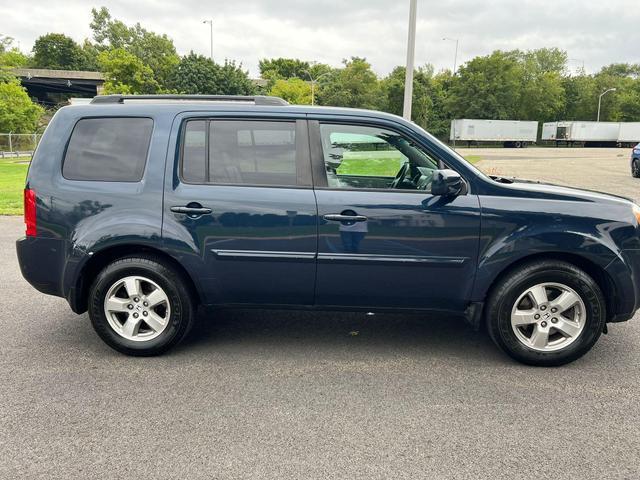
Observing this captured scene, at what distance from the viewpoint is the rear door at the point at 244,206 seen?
146 inches

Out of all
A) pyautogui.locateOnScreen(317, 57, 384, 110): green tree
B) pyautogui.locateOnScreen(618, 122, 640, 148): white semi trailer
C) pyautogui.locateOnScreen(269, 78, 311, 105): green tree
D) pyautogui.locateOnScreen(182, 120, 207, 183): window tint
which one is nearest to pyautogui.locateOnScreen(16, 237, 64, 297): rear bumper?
pyautogui.locateOnScreen(182, 120, 207, 183): window tint

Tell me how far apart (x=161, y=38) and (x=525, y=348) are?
118 meters

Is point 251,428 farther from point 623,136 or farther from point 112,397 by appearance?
point 623,136

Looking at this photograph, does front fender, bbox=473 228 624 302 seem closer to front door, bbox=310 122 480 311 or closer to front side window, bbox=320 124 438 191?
front door, bbox=310 122 480 311

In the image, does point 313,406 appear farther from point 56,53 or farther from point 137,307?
point 56,53

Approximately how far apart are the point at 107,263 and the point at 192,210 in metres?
0.83

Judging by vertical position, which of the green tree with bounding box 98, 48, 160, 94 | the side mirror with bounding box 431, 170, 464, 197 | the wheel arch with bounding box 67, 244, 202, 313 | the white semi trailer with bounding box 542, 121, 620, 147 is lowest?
the wheel arch with bounding box 67, 244, 202, 313

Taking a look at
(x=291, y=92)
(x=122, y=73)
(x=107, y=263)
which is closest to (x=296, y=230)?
(x=107, y=263)

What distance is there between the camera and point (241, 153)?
12.6 feet

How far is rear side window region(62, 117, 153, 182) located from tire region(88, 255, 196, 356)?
667 millimetres

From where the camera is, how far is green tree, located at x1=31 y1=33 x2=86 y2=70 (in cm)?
10275

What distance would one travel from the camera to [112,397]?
131 inches

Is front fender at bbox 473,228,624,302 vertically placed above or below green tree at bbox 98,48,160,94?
below

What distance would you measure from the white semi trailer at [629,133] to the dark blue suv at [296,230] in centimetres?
6576
